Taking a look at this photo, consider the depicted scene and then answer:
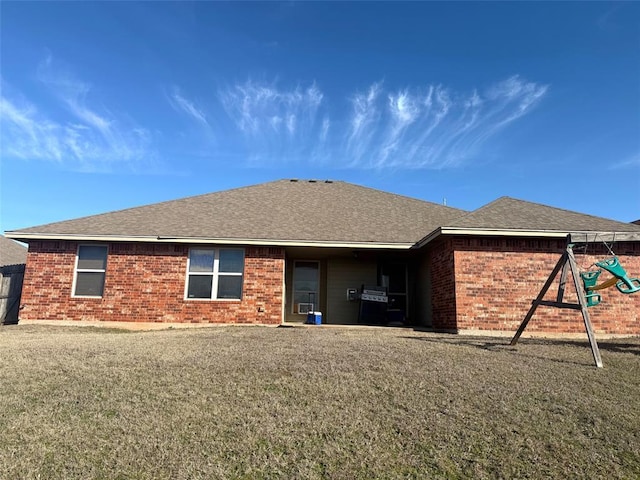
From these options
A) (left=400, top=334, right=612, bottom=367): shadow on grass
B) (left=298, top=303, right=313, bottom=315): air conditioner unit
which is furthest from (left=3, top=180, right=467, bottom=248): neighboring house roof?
(left=400, top=334, right=612, bottom=367): shadow on grass

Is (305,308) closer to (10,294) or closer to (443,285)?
(443,285)

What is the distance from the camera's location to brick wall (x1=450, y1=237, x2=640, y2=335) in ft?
34.9

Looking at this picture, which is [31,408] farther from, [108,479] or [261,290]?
[261,290]

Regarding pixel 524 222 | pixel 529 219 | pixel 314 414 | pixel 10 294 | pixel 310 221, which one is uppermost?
pixel 310 221

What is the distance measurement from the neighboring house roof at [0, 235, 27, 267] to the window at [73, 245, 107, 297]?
36.4 ft

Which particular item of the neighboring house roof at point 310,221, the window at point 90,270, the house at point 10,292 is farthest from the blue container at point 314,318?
the house at point 10,292

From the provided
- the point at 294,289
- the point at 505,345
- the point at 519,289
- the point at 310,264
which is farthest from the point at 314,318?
the point at 505,345

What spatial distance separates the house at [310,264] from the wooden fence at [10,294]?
1.42m

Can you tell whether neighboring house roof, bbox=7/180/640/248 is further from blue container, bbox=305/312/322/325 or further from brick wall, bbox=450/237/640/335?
blue container, bbox=305/312/322/325

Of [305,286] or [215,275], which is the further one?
[305,286]

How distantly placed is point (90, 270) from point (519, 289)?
11782 millimetres

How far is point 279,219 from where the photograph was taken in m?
14.3

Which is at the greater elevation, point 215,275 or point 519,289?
point 215,275

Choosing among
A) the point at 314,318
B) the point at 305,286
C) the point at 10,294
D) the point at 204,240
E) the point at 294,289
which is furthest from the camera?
the point at 305,286
